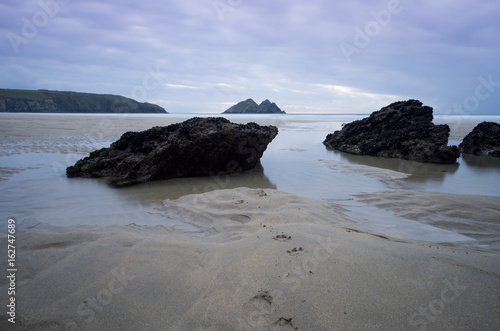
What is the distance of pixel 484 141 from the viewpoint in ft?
44.2

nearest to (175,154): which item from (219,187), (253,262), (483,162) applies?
(219,187)

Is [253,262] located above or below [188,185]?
above

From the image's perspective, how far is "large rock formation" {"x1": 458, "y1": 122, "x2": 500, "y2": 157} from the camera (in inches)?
514

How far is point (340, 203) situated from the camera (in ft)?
18.2

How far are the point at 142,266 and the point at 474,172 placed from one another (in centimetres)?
1088

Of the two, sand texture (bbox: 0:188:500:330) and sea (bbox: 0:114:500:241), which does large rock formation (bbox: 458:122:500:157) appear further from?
sand texture (bbox: 0:188:500:330)

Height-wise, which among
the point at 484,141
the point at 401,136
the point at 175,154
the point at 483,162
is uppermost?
the point at 484,141

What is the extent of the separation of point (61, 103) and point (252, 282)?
345 feet

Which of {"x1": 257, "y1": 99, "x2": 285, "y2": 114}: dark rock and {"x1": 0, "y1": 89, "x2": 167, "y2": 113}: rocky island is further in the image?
{"x1": 257, "y1": 99, "x2": 285, "y2": 114}: dark rock

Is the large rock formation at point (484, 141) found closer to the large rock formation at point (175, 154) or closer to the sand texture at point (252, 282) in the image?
the large rock formation at point (175, 154)
